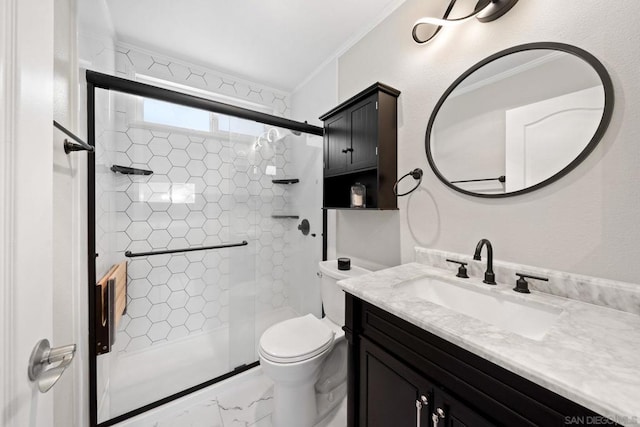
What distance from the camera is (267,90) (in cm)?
241

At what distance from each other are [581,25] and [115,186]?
2.55 metres

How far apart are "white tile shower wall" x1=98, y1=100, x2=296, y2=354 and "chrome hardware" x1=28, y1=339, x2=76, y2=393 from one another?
1.42 m

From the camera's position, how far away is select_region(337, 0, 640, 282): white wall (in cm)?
74

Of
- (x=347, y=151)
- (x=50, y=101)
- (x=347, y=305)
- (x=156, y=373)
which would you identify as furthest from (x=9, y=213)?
(x=156, y=373)

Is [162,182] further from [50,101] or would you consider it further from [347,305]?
[347,305]

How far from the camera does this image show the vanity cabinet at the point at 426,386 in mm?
496

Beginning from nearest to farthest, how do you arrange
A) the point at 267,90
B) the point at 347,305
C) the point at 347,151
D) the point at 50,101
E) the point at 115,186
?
the point at 50,101 < the point at 347,305 < the point at 347,151 < the point at 115,186 < the point at 267,90

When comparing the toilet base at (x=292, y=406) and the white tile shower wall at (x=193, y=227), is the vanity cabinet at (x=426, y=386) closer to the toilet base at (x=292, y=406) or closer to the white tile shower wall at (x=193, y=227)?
the toilet base at (x=292, y=406)

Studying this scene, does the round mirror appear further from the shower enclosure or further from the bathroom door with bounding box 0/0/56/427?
the bathroom door with bounding box 0/0/56/427

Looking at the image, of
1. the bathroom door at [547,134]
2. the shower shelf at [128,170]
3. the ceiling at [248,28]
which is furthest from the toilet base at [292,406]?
the ceiling at [248,28]

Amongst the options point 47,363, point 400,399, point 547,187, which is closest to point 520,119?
point 547,187

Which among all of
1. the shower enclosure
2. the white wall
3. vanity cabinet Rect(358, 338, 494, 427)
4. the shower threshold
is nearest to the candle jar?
the white wall

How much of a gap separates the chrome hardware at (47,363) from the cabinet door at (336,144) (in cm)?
142

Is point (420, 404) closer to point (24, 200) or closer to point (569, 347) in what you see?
point (569, 347)
